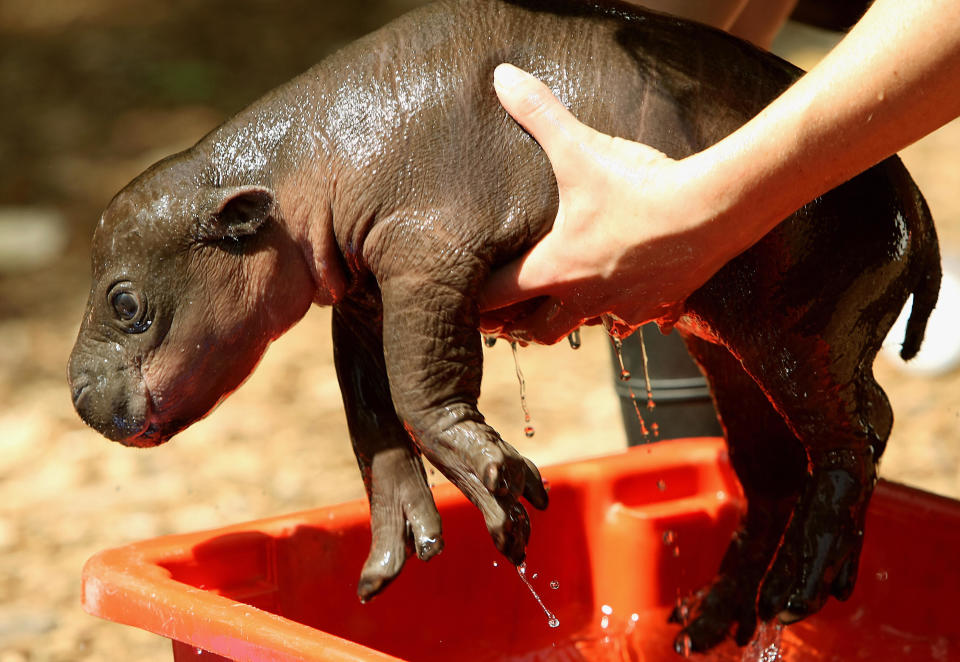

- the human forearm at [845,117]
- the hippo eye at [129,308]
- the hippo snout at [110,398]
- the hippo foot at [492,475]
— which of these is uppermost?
the human forearm at [845,117]

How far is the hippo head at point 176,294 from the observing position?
4.49ft

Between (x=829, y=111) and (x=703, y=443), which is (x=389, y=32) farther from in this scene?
(x=703, y=443)

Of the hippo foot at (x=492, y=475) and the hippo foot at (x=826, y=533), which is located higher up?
the hippo foot at (x=492, y=475)

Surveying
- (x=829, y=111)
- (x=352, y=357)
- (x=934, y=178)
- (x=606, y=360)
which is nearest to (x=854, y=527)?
(x=829, y=111)

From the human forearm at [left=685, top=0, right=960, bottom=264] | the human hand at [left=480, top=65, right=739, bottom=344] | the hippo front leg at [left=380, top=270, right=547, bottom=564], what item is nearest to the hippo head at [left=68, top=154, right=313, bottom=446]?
the hippo front leg at [left=380, top=270, right=547, bottom=564]

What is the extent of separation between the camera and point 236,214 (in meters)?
1.37

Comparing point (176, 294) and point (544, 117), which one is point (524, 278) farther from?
point (176, 294)

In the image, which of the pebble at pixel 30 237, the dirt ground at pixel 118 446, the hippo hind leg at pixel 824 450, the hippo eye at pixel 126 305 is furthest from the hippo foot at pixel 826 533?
the pebble at pixel 30 237

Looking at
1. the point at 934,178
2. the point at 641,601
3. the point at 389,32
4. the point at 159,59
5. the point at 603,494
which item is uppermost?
the point at 159,59

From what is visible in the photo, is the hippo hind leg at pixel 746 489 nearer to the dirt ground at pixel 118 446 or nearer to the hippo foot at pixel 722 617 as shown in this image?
the hippo foot at pixel 722 617

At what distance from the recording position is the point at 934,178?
178 inches

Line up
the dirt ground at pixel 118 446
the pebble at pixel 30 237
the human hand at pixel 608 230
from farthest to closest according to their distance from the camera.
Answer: the pebble at pixel 30 237 → the dirt ground at pixel 118 446 → the human hand at pixel 608 230

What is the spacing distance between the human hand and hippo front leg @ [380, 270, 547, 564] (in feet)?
0.27

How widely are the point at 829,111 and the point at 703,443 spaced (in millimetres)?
1048
